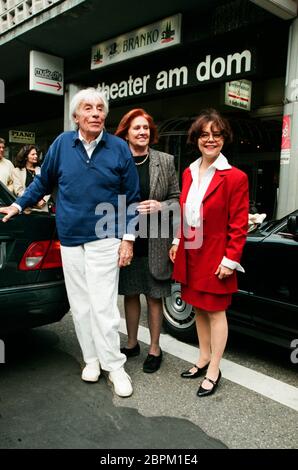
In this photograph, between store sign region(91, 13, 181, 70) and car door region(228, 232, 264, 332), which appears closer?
car door region(228, 232, 264, 332)

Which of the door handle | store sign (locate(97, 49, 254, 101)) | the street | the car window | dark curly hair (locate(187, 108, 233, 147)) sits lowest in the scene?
the street

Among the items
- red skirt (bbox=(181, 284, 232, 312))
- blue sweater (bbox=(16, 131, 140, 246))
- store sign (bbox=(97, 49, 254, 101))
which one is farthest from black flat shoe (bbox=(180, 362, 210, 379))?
store sign (bbox=(97, 49, 254, 101))

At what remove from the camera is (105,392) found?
2658 millimetres

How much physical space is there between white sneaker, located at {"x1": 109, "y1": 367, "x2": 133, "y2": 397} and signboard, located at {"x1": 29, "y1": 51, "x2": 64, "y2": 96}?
810 cm

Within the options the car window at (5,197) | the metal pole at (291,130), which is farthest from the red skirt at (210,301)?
the metal pole at (291,130)

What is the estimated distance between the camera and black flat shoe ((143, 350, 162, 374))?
298 centimetres

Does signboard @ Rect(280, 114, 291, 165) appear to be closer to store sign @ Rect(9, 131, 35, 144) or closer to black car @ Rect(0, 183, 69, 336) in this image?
black car @ Rect(0, 183, 69, 336)

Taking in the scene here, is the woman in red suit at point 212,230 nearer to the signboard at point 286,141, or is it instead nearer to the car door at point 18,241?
the car door at point 18,241

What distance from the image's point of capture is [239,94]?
773cm

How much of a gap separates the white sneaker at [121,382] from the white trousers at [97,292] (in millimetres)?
41

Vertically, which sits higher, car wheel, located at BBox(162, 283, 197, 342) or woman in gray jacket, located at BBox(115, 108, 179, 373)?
woman in gray jacket, located at BBox(115, 108, 179, 373)

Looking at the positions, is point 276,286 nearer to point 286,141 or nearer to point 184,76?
point 286,141
